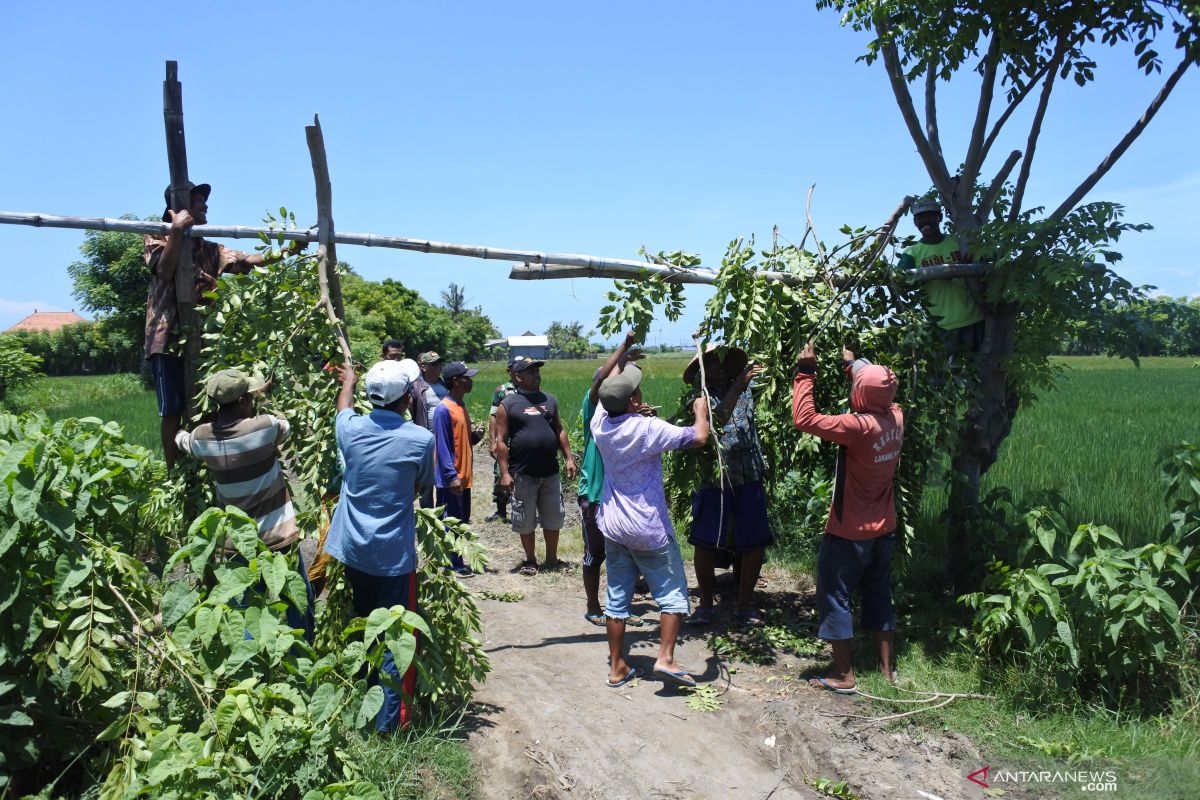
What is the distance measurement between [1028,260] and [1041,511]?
4.96 feet

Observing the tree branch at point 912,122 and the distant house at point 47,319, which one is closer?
the tree branch at point 912,122

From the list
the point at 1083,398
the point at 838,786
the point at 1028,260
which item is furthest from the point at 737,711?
the point at 1083,398

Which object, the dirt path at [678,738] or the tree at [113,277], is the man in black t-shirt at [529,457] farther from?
the tree at [113,277]

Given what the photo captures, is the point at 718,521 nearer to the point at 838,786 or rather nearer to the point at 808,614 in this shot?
the point at 808,614

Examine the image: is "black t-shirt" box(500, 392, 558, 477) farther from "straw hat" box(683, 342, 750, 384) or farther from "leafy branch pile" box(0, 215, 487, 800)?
"leafy branch pile" box(0, 215, 487, 800)

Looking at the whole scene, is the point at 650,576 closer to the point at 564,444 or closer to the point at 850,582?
the point at 850,582

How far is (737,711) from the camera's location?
4.57 m

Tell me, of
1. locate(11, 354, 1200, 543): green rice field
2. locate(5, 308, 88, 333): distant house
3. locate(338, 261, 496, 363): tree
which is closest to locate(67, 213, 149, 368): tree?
locate(11, 354, 1200, 543): green rice field

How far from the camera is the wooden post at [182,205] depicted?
4.81 meters

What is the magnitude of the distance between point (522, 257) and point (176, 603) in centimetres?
292

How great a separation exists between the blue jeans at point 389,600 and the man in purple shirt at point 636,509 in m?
1.26

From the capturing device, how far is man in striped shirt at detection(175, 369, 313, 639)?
161 inches

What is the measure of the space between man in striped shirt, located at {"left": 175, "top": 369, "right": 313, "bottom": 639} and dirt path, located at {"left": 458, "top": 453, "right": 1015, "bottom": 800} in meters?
1.30

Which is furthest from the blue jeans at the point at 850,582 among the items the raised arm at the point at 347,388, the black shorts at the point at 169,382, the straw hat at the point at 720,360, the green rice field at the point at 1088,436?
the black shorts at the point at 169,382
